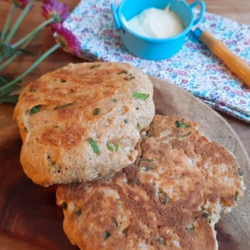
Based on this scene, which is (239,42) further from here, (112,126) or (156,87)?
(112,126)

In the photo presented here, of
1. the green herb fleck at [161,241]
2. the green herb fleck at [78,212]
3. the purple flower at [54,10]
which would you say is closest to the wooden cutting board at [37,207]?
the green herb fleck at [78,212]

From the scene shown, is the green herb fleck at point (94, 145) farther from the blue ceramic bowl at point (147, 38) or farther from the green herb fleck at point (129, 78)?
the blue ceramic bowl at point (147, 38)

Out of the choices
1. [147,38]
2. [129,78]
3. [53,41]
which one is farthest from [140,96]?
[53,41]

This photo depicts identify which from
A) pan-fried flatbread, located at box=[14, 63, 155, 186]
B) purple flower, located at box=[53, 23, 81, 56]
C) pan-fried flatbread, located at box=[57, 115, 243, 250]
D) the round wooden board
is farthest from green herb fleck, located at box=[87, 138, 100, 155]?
purple flower, located at box=[53, 23, 81, 56]

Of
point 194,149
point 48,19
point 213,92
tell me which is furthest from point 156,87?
point 48,19

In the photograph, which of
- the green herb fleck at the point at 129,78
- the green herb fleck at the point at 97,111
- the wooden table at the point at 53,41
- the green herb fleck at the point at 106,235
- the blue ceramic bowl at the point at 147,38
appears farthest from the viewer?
the blue ceramic bowl at the point at 147,38

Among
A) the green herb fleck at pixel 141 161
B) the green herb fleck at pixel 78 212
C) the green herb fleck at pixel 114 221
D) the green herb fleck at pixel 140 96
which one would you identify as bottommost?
the green herb fleck at pixel 78 212

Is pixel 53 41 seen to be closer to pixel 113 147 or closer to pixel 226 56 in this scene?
pixel 226 56
